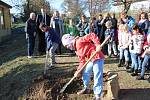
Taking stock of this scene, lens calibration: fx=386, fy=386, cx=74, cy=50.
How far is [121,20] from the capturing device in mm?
14203

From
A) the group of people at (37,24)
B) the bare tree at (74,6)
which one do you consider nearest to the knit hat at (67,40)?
the group of people at (37,24)

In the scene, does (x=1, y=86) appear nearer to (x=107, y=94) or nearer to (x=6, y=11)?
(x=107, y=94)

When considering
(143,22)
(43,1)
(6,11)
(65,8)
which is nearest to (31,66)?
(143,22)

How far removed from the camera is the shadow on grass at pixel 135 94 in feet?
31.7

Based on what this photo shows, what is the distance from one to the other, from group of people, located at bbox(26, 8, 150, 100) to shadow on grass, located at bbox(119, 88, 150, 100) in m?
0.90

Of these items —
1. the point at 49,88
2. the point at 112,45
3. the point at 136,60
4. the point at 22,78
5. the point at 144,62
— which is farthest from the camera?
the point at 112,45

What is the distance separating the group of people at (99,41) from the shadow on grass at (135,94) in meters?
A: 0.90

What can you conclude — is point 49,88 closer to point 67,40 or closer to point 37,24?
point 67,40

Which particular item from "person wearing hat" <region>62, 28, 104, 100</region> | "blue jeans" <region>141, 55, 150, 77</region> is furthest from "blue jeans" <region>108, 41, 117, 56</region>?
"person wearing hat" <region>62, 28, 104, 100</region>

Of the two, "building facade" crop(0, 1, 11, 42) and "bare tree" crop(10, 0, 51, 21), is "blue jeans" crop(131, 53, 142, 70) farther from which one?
"bare tree" crop(10, 0, 51, 21)

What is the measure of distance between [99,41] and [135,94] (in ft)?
5.75

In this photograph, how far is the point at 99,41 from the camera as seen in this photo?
9.40m

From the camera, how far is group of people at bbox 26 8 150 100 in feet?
29.0

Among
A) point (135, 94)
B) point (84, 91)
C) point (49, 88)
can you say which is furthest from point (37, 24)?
point (135, 94)
